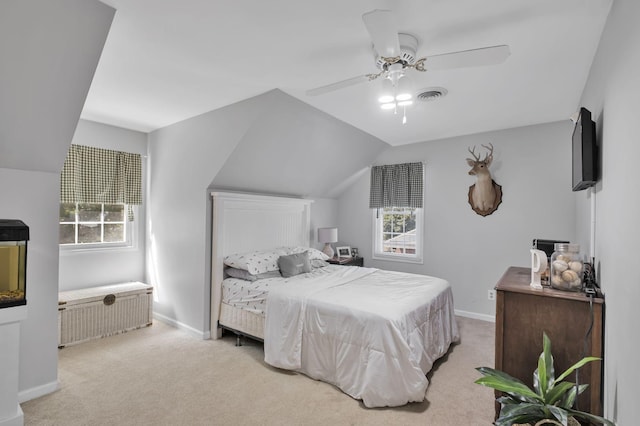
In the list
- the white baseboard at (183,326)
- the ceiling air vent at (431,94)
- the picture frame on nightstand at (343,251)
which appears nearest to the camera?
the ceiling air vent at (431,94)

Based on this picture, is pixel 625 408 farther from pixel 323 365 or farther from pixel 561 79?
pixel 561 79

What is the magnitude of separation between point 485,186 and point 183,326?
4005 millimetres

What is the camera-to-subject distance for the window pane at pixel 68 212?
3.67 meters

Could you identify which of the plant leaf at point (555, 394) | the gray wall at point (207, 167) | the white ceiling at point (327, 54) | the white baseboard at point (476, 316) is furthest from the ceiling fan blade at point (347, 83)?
the white baseboard at point (476, 316)

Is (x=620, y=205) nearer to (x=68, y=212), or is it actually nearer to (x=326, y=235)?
(x=326, y=235)

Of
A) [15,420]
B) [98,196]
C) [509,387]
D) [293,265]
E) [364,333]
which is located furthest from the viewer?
[98,196]

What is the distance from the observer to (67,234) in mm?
3688

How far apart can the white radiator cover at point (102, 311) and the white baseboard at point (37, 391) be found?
0.88m

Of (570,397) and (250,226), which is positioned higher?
(250,226)

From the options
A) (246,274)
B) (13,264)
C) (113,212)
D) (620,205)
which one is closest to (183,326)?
(246,274)

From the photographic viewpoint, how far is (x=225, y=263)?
3592mm

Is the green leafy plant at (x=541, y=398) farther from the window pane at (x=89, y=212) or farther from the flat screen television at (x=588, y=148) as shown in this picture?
the window pane at (x=89, y=212)

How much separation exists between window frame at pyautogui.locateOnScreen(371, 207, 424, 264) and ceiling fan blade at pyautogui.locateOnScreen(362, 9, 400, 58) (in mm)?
3253

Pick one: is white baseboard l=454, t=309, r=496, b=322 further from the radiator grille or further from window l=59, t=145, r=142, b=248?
window l=59, t=145, r=142, b=248
